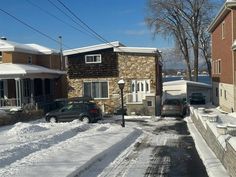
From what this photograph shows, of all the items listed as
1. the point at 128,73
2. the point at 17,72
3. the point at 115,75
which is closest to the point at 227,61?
the point at 128,73

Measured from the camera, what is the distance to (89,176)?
Answer: 12242 mm

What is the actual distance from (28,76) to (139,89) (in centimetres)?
891

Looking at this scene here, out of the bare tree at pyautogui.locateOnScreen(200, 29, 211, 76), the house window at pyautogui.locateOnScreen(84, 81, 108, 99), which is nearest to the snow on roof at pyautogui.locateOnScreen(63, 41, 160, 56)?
the house window at pyautogui.locateOnScreen(84, 81, 108, 99)

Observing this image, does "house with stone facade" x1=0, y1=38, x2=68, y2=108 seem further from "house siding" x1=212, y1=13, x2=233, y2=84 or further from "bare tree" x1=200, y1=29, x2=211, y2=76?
"bare tree" x1=200, y1=29, x2=211, y2=76

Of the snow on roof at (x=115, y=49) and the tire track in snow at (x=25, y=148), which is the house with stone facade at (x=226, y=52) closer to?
the snow on roof at (x=115, y=49)

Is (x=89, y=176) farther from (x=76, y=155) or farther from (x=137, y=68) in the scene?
(x=137, y=68)

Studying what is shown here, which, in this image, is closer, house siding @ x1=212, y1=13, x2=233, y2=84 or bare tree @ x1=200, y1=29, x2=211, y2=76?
house siding @ x1=212, y1=13, x2=233, y2=84

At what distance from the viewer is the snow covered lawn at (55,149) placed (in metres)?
12.1

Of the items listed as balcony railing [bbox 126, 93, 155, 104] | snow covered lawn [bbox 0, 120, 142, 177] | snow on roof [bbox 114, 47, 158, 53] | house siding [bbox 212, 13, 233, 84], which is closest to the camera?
snow covered lawn [bbox 0, 120, 142, 177]

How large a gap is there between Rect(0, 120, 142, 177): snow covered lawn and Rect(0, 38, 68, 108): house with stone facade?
13.2 m

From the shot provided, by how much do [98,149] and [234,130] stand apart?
4.74m

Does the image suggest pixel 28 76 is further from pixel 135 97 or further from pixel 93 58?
pixel 135 97

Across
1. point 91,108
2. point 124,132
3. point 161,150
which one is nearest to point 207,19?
point 91,108

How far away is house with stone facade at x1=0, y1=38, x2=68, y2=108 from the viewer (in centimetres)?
3619
